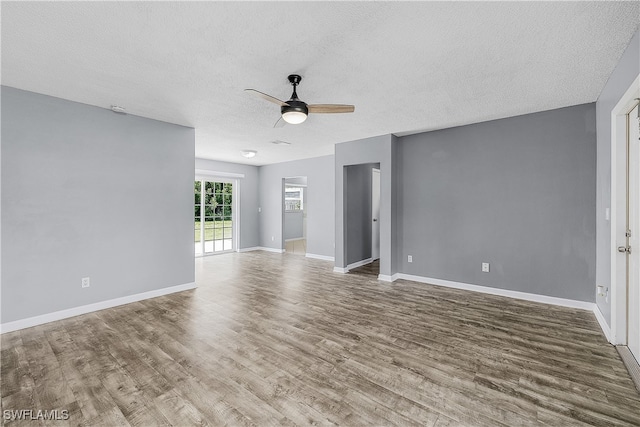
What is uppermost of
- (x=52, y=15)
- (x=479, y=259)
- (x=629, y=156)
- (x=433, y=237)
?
(x=52, y=15)

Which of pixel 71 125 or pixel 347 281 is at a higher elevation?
pixel 71 125

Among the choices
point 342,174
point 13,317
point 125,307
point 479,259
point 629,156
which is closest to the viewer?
point 629,156

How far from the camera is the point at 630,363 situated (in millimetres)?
2191

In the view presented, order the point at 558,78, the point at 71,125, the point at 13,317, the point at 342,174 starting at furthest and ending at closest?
the point at 342,174
the point at 71,125
the point at 13,317
the point at 558,78

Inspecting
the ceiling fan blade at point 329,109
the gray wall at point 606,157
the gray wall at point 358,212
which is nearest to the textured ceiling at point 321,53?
the gray wall at point 606,157

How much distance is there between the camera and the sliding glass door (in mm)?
7219

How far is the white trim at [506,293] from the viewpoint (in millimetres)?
3533

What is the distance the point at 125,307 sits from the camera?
11.9 feet

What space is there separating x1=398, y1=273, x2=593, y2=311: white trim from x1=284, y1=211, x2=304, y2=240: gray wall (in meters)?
5.81

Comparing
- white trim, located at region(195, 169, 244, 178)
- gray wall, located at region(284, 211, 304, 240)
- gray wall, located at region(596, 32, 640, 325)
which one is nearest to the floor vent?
gray wall, located at region(596, 32, 640, 325)

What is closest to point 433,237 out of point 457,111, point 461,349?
point 457,111

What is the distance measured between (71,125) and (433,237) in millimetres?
5217

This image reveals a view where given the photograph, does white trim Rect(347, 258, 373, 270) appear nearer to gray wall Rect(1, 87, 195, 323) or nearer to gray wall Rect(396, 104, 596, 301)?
gray wall Rect(396, 104, 596, 301)

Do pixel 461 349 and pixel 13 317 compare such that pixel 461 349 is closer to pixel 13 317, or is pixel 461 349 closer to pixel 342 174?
pixel 342 174
